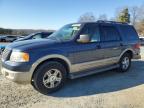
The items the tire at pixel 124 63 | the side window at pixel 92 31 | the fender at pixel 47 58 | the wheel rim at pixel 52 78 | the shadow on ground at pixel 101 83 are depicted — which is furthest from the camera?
the tire at pixel 124 63

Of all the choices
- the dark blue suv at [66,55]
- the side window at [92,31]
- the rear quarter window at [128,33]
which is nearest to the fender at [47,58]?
the dark blue suv at [66,55]

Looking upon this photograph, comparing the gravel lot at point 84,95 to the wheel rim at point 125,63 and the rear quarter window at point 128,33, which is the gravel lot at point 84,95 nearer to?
the wheel rim at point 125,63

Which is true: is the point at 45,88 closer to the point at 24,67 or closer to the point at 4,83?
the point at 24,67

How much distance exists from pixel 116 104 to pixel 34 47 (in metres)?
2.32

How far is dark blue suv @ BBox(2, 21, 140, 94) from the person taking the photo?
192 inches

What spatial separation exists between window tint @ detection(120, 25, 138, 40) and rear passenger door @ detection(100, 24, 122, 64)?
441mm

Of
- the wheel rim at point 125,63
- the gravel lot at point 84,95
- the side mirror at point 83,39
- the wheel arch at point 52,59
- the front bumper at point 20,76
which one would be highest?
the side mirror at point 83,39

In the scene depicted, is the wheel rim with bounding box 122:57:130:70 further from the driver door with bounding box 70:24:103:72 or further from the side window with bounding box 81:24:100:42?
the side window with bounding box 81:24:100:42

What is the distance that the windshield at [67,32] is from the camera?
19.4ft

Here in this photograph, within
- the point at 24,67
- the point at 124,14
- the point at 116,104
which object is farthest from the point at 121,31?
the point at 124,14

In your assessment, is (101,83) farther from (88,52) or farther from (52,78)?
(52,78)

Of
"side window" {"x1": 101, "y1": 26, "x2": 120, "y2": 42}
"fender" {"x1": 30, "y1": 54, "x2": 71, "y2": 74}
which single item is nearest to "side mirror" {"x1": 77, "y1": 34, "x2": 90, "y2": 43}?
"fender" {"x1": 30, "y1": 54, "x2": 71, "y2": 74}

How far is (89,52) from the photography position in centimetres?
600

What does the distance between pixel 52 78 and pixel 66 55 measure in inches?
27.7
